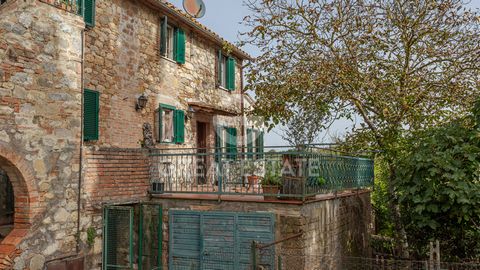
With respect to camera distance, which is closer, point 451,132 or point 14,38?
point 14,38

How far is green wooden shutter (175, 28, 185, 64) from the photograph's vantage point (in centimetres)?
1172

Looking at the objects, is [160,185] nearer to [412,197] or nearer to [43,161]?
[43,161]

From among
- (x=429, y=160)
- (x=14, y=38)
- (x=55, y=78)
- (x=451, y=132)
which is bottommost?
(x=429, y=160)

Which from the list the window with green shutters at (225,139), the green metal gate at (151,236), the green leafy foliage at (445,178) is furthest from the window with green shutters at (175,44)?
the green leafy foliage at (445,178)

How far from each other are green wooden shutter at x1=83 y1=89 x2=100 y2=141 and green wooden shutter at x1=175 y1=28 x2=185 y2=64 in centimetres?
364

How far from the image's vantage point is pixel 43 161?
7.01 m

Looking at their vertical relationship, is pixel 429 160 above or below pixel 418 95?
below

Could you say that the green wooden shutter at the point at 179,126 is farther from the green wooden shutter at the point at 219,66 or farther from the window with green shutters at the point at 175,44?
the green wooden shutter at the point at 219,66

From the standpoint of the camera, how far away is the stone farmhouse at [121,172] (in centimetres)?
678

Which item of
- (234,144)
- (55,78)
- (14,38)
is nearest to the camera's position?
(14,38)

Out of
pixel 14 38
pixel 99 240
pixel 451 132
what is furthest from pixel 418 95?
pixel 14 38

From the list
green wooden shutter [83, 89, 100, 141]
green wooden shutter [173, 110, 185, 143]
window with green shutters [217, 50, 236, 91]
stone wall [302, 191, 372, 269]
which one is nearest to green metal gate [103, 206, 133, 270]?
green wooden shutter [83, 89, 100, 141]

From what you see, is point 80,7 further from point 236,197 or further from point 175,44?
point 236,197

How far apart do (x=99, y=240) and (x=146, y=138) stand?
2.85 metres
